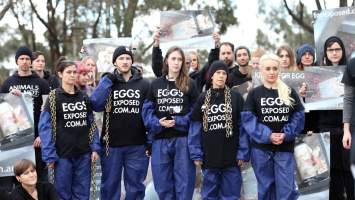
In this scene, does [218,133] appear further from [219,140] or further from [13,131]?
[13,131]

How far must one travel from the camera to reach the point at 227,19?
21.5 metres

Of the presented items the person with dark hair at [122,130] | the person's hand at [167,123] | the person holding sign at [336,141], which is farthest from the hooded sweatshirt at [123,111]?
the person holding sign at [336,141]

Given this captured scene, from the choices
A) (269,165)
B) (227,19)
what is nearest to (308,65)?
(269,165)

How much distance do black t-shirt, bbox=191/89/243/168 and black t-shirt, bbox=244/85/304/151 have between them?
333 millimetres

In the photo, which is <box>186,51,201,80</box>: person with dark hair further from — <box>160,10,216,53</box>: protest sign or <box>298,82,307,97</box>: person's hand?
<box>298,82,307,97</box>: person's hand

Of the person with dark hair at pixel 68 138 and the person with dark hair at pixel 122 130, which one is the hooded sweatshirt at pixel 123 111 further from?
the person with dark hair at pixel 68 138

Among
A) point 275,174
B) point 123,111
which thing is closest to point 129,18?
point 123,111

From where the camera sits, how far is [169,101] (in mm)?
7047

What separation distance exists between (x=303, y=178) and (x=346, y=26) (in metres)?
2.26

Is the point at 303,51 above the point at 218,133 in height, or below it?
above

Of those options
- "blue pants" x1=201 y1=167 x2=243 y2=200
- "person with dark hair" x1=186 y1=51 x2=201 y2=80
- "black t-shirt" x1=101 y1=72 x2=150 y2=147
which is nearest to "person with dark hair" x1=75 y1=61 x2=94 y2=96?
"black t-shirt" x1=101 y1=72 x2=150 y2=147

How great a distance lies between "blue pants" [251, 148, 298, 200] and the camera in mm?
6582

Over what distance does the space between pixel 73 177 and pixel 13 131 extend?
3.97ft

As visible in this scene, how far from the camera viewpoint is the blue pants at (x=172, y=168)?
7.02m
